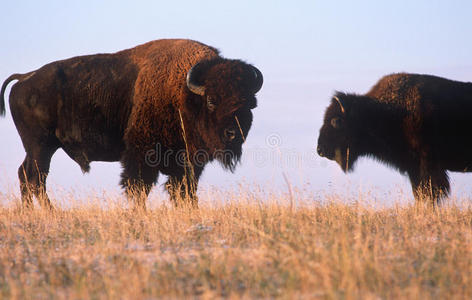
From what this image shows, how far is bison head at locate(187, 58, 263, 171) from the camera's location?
8.62 meters

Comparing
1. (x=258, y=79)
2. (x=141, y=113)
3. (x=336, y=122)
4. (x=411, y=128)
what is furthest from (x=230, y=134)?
(x=411, y=128)

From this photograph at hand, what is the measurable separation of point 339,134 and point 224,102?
2901mm

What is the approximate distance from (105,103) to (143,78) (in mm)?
931

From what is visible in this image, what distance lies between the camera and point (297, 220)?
6609mm

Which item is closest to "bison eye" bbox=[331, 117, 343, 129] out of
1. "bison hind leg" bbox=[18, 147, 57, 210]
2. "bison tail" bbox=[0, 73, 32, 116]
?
"bison hind leg" bbox=[18, 147, 57, 210]

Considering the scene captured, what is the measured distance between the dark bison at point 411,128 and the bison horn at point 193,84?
2870 mm

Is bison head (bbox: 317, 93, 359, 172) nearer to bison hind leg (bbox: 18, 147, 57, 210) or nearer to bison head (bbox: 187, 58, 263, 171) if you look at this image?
bison head (bbox: 187, 58, 263, 171)

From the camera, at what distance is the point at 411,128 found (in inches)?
382

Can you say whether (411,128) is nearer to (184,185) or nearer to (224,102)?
(224,102)

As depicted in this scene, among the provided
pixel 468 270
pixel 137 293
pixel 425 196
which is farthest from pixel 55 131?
pixel 468 270

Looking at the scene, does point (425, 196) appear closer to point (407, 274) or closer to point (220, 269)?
point (407, 274)

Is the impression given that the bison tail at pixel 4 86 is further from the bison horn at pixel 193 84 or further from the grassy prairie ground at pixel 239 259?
the grassy prairie ground at pixel 239 259

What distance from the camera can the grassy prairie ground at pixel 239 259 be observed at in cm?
388

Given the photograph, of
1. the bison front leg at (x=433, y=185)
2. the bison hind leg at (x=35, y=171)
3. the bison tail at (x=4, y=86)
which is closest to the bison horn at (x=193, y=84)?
the bison hind leg at (x=35, y=171)
